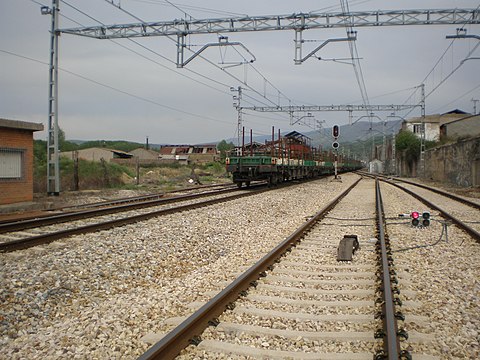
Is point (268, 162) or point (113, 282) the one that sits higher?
point (268, 162)

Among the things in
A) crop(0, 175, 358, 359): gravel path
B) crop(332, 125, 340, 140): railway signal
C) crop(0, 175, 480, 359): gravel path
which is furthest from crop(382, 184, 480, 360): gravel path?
crop(332, 125, 340, 140): railway signal

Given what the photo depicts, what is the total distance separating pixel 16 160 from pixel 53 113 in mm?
3319

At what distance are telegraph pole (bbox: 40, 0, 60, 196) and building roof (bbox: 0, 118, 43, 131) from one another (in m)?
1.93

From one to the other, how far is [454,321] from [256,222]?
713 cm

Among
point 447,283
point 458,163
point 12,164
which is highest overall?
point 458,163

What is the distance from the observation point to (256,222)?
11.2 metres

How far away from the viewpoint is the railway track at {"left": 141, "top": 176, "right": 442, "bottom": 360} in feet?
11.8

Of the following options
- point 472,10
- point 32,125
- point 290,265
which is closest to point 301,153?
point 472,10

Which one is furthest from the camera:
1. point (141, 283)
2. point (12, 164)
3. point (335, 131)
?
point (335, 131)

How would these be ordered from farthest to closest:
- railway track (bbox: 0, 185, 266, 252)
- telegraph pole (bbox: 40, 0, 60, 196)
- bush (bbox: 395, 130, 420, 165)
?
bush (bbox: 395, 130, 420, 165), telegraph pole (bbox: 40, 0, 60, 196), railway track (bbox: 0, 185, 266, 252)

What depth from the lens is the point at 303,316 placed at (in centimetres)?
439

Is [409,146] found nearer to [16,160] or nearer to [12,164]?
[16,160]

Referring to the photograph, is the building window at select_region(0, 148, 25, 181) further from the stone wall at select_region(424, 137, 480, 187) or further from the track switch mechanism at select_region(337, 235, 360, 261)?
the stone wall at select_region(424, 137, 480, 187)

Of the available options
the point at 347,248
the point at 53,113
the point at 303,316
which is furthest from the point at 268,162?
the point at 303,316
